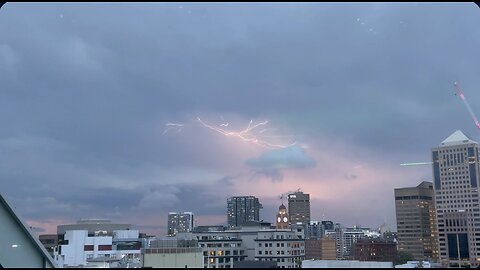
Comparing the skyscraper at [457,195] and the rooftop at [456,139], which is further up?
the rooftop at [456,139]

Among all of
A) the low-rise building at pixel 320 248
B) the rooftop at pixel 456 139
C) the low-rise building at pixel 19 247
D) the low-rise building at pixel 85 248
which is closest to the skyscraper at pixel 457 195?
the rooftop at pixel 456 139

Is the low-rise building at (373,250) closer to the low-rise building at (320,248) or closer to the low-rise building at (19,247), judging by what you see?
the low-rise building at (320,248)

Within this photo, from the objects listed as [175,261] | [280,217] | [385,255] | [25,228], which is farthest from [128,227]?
[25,228]

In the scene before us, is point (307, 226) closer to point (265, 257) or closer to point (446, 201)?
point (446, 201)

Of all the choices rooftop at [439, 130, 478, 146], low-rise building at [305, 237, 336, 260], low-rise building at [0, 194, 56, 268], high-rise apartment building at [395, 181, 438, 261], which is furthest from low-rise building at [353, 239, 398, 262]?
low-rise building at [0, 194, 56, 268]

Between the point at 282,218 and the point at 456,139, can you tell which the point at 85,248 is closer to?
the point at 282,218

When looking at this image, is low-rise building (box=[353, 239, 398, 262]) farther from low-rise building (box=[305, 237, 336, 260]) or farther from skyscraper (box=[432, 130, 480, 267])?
skyscraper (box=[432, 130, 480, 267])
